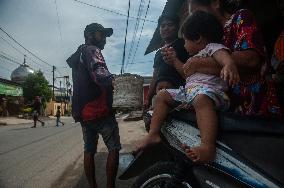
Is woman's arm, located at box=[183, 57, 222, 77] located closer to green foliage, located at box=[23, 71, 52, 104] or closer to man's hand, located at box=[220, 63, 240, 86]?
man's hand, located at box=[220, 63, 240, 86]

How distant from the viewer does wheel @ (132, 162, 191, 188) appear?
2273 mm

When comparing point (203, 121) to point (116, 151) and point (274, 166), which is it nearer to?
point (274, 166)

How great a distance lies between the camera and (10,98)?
43938 millimetres

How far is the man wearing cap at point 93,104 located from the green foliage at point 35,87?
48500 mm

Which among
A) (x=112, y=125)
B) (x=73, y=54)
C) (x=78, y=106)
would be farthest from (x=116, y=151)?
(x=73, y=54)

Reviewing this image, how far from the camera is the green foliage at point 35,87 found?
51.1 m

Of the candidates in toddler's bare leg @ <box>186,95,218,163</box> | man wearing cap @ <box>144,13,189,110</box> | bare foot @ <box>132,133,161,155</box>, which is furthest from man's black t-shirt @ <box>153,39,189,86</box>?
toddler's bare leg @ <box>186,95,218,163</box>

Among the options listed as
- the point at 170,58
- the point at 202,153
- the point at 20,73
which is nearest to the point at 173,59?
the point at 170,58

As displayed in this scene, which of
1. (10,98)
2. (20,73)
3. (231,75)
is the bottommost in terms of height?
(231,75)

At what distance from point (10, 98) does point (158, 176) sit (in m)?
44.7

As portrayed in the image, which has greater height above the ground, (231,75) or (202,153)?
(231,75)

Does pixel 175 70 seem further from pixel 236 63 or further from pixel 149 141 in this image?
pixel 236 63

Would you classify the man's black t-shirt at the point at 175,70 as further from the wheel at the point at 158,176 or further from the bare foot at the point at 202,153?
the bare foot at the point at 202,153

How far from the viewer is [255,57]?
2.06 m
